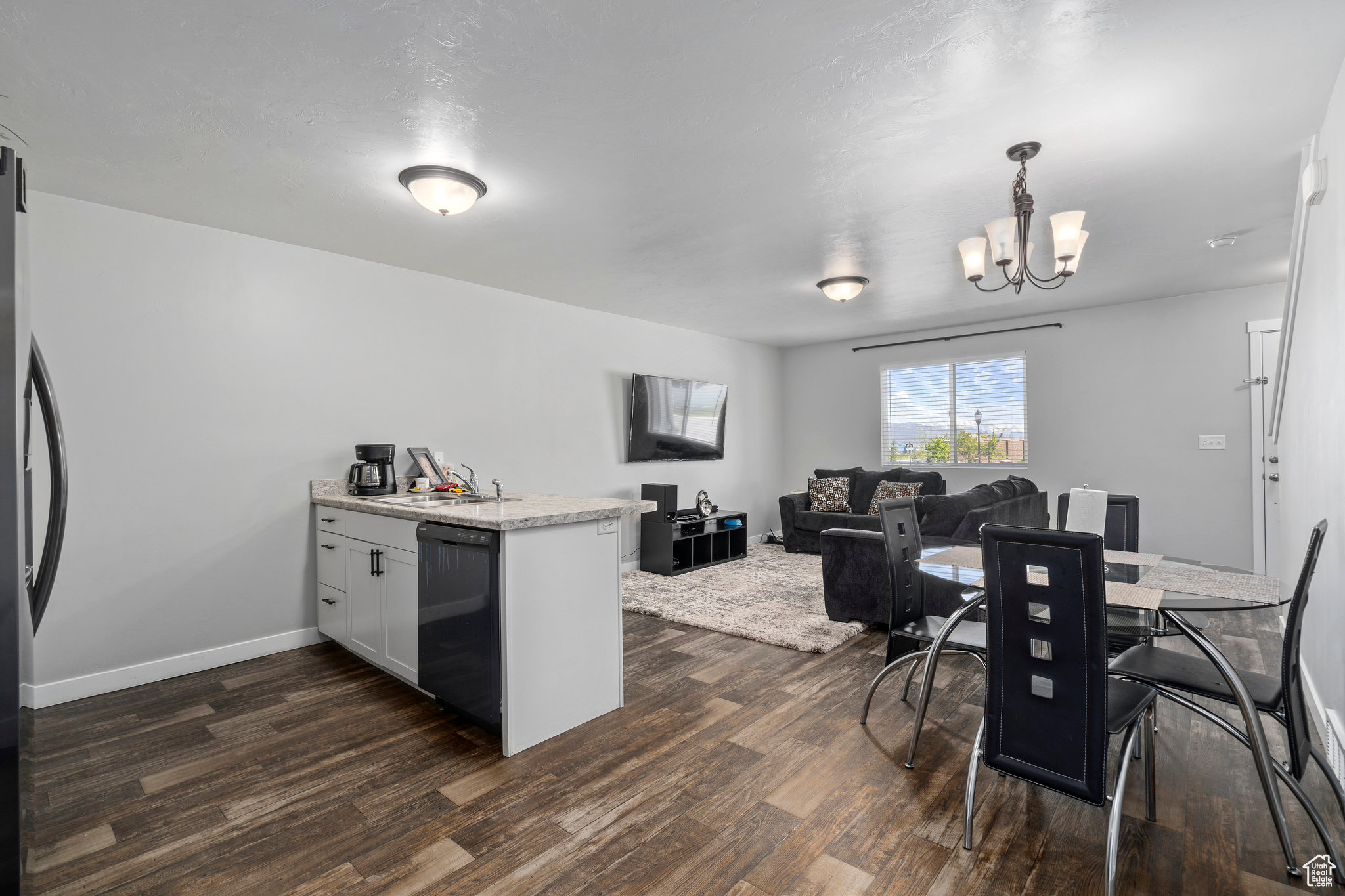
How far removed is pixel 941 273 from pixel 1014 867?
12.2 feet

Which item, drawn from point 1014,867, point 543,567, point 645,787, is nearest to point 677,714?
point 645,787

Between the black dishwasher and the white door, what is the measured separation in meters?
5.72

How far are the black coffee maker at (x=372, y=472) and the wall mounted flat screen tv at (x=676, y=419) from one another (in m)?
2.34

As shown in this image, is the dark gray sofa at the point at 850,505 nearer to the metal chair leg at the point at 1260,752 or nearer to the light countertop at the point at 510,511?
the light countertop at the point at 510,511

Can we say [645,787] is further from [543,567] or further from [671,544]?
[671,544]

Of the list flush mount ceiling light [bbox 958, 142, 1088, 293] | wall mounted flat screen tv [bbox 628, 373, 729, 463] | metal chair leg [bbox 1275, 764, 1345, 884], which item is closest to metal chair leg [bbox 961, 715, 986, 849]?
metal chair leg [bbox 1275, 764, 1345, 884]

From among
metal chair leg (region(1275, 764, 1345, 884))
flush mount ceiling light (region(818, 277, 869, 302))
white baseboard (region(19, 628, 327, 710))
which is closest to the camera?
metal chair leg (region(1275, 764, 1345, 884))

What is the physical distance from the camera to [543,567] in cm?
249

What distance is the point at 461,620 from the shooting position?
2512 mm

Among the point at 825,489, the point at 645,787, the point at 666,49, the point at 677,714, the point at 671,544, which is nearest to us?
the point at 666,49

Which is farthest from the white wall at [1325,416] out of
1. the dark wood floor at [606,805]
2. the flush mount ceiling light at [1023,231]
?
the flush mount ceiling light at [1023,231]

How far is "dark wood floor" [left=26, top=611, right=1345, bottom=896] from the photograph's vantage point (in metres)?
1.71

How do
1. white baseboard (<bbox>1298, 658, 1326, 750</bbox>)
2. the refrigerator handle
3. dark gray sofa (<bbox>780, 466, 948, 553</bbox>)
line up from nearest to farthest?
the refrigerator handle → white baseboard (<bbox>1298, 658, 1326, 750</bbox>) → dark gray sofa (<bbox>780, 466, 948, 553</bbox>)

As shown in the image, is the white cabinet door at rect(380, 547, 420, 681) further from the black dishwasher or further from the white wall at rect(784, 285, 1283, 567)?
the white wall at rect(784, 285, 1283, 567)
